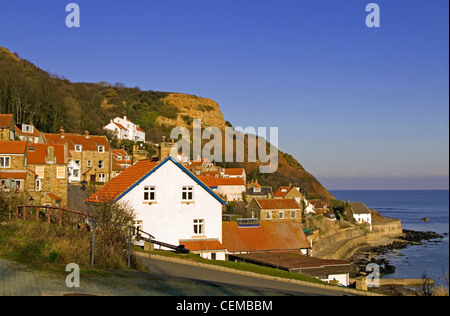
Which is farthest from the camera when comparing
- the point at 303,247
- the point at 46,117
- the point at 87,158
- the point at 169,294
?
the point at 46,117

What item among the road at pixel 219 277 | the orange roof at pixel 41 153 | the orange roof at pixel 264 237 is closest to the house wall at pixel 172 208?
the orange roof at pixel 264 237

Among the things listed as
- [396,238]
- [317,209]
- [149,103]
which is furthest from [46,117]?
[149,103]

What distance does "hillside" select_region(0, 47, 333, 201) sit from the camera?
205 ft

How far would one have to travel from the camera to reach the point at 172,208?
86.9 feet

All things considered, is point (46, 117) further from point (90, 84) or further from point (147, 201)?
point (90, 84)

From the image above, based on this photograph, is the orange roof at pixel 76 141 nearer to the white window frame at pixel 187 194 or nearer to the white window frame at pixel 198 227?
the white window frame at pixel 187 194

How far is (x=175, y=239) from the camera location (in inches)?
1037

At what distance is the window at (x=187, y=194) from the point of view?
26.9 m

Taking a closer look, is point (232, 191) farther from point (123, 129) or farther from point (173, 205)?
point (173, 205)

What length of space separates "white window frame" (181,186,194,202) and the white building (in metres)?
64.3

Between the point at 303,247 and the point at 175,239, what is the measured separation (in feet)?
39.7

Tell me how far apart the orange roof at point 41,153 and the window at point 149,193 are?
651 inches

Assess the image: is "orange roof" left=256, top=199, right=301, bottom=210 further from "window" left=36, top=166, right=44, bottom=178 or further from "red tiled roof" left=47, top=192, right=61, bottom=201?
"window" left=36, top=166, right=44, bottom=178
